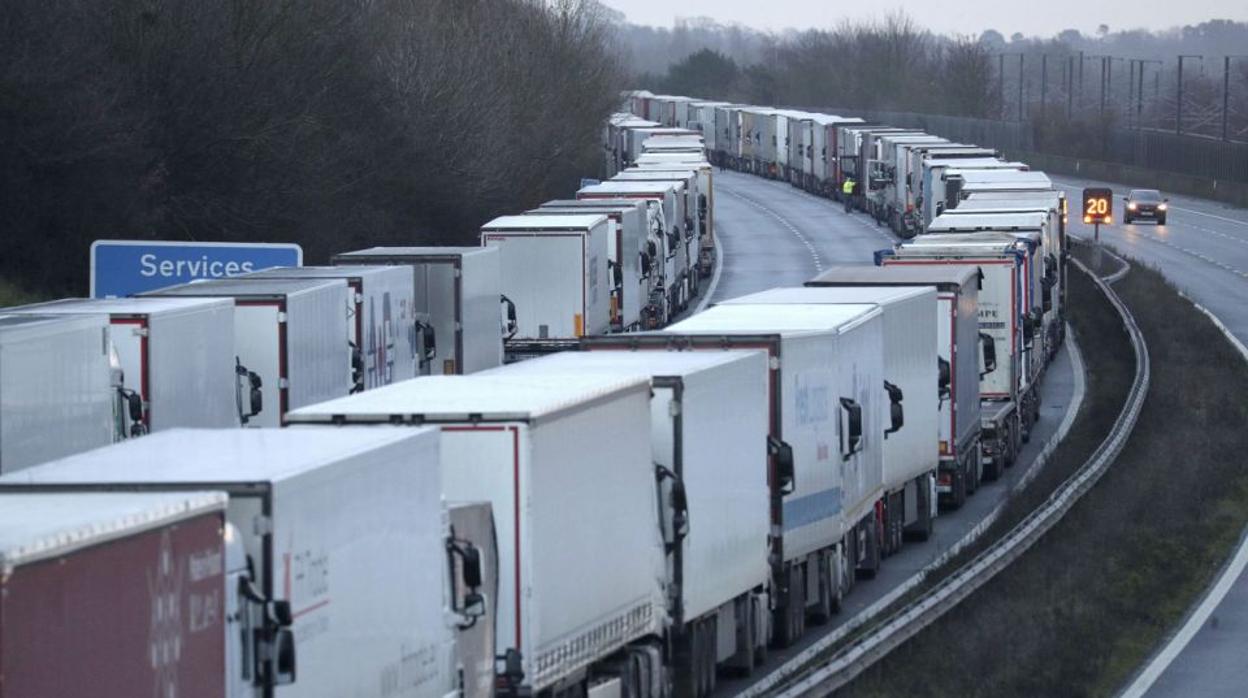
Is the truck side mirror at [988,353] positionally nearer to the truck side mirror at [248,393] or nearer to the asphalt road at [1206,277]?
the asphalt road at [1206,277]

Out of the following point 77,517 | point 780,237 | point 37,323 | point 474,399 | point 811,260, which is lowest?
point 780,237

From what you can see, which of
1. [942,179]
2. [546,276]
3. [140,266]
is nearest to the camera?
[140,266]

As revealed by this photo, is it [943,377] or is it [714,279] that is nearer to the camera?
[943,377]

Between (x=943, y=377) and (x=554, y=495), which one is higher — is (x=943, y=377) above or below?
below

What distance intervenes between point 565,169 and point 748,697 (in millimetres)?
75071

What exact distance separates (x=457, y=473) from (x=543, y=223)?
27873mm

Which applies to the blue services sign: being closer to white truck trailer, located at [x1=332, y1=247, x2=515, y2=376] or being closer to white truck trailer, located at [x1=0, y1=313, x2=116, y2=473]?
white truck trailer, located at [x1=0, y1=313, x2=116, y2=473]

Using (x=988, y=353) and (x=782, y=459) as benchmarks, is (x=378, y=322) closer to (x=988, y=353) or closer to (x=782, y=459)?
(x=988, y=353)

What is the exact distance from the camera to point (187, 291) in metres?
26.3

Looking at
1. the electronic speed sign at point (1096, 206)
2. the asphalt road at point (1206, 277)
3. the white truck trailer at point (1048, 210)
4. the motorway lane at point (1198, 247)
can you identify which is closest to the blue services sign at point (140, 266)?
the asphalt road at point (1206, 277)

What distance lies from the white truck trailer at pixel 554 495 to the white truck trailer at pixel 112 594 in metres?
2.73

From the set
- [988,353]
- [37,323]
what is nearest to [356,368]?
[37,323]

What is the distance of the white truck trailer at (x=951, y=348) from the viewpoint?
31.2m

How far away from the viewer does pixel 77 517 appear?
10.4 m
